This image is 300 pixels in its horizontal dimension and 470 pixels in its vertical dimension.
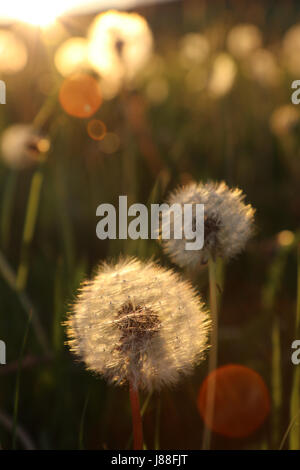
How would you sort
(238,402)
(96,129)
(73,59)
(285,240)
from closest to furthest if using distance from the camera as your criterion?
1. (238,402)
2. (285,240)
3. (73,59)
4. (96,129)

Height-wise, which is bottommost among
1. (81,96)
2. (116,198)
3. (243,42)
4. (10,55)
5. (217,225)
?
(217,225)

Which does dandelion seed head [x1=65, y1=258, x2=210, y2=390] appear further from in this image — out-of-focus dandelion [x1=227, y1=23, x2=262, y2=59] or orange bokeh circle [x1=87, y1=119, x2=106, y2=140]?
out-of-focus dandelion [x1=227, y1=23, x2=262, y2=59]

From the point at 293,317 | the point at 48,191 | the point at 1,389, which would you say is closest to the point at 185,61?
the point at 48,191

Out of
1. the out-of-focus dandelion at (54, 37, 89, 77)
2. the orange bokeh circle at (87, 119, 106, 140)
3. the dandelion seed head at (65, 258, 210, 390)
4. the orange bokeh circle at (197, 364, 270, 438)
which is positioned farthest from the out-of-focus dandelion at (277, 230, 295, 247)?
the out-of-focus dandelion at (54, 37, 89, 77)

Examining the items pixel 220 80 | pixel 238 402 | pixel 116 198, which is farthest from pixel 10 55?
pixel 238 402

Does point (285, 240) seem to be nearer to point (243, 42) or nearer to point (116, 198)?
point (116, 198)
